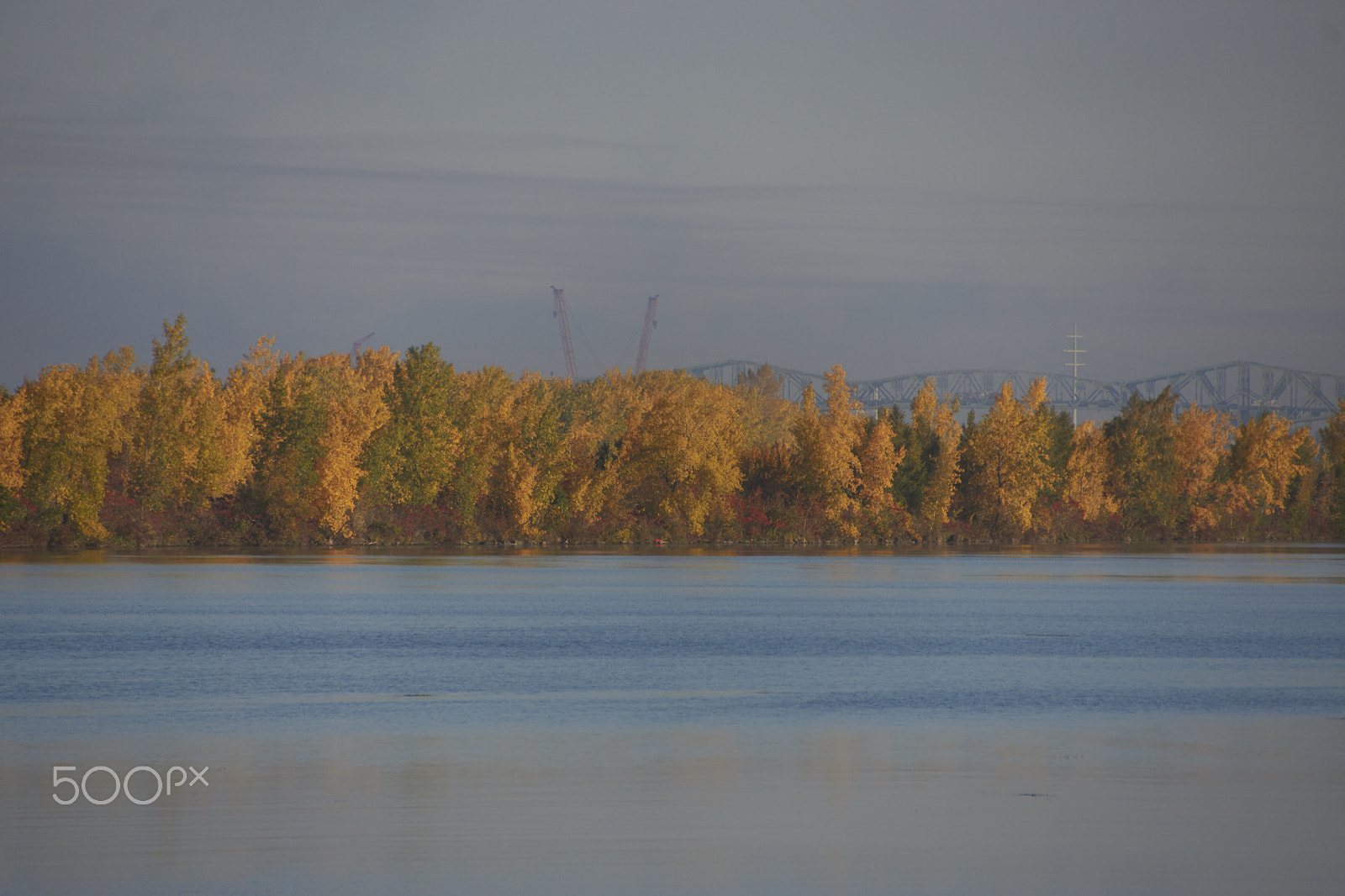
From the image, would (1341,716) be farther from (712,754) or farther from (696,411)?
(696,411)

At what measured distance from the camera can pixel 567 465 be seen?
332 feet

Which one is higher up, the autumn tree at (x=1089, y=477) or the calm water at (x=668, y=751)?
the autumn tree at (x=1089, y=477)

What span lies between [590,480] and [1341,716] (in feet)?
264

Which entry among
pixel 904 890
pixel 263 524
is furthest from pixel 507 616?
pixel 263 524

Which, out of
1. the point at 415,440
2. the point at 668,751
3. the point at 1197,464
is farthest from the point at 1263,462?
the point at 668,751

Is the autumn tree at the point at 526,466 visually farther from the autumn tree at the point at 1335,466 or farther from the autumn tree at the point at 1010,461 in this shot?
the autumn tree at the point at 1335,466

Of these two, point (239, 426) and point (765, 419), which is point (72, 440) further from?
point (765, 419)

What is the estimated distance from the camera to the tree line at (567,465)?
84625 millimetres

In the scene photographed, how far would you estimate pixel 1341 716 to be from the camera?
23.5 metres

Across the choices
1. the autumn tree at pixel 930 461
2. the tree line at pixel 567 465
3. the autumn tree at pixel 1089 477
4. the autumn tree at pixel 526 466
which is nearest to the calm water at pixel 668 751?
the tree line at pixel 567 465

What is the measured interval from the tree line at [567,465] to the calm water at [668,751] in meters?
40.4

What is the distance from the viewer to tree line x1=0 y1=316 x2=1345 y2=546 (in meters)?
84.6

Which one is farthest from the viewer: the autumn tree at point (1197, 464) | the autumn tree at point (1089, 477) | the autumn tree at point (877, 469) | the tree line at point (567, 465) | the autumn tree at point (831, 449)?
the autumn tree at point (1197, 464)

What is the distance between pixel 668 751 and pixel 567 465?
270 ft
